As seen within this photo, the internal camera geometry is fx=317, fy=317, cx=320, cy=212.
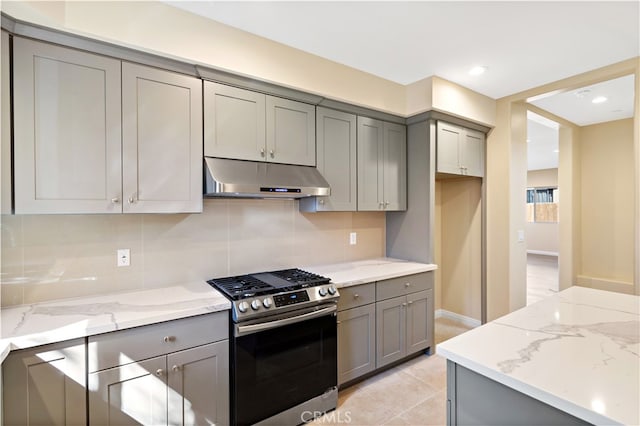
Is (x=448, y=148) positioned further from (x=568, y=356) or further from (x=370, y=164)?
(x=568, y=356)

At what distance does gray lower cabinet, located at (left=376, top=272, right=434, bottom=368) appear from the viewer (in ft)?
8.89

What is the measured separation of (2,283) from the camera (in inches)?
70.8

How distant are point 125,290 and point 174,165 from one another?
0.91 meters

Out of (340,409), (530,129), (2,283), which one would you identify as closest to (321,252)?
(340,409)

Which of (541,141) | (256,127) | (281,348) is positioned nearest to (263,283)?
(281,348)

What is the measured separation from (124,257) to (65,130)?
86 centimetres

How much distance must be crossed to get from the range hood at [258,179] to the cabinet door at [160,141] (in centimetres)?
14

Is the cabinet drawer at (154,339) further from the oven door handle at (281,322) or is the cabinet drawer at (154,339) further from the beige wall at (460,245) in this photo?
the beige wall at (460,245)

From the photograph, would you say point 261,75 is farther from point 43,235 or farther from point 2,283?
point 2,283

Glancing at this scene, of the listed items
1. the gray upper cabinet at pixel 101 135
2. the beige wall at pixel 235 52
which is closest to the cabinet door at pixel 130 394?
the gray upper cabinet at pixel 101 135

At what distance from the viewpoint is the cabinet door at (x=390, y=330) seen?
A: 2.70 meters

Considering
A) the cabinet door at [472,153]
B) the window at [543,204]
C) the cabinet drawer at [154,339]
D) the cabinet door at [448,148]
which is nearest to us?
the cabinet drawer at [154,339]

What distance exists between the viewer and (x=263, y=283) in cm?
226

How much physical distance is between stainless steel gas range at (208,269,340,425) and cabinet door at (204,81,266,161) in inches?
37.4
